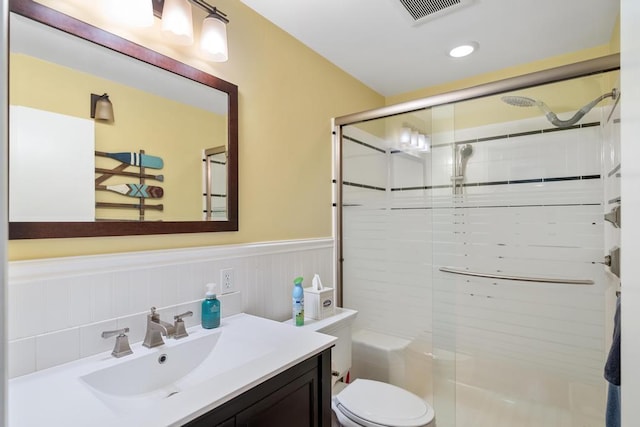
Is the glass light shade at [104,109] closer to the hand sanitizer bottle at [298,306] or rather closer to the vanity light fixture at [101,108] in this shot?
the vanity light fixture at [101,108]

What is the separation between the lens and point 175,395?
873 millimetres

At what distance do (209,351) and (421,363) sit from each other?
55.5 inches

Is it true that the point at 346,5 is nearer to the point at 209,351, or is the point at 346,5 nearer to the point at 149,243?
the point at 149,243

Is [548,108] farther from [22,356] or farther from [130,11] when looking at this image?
[22,356]

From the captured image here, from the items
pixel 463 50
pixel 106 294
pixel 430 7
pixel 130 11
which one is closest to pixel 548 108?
pixel 463 50

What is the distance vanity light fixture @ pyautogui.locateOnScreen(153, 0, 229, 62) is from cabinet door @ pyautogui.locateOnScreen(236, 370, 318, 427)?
1376mm

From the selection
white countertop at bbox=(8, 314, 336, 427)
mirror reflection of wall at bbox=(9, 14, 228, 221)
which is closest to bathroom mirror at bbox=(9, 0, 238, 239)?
mirror reflection of wall at bbox=(9, 14, 228, 221)

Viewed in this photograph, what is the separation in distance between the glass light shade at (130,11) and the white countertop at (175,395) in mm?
1177

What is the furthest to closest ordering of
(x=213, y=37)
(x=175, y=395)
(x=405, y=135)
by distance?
(x=405, y=135)
(x=213, y=37)
(x=175, y=395)

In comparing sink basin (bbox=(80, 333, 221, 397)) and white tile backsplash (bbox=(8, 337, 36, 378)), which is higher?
white tile backsplash (bbox=(8, 337, 36, 378))

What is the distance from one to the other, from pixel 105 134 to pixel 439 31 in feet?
5.83

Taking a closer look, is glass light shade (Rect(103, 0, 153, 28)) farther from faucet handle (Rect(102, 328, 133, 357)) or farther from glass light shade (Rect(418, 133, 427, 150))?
glass light shade (Rect(418, 133, 427, 150))

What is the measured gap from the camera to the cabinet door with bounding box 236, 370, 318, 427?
0.98 meters

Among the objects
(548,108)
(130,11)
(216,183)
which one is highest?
(130,11)
